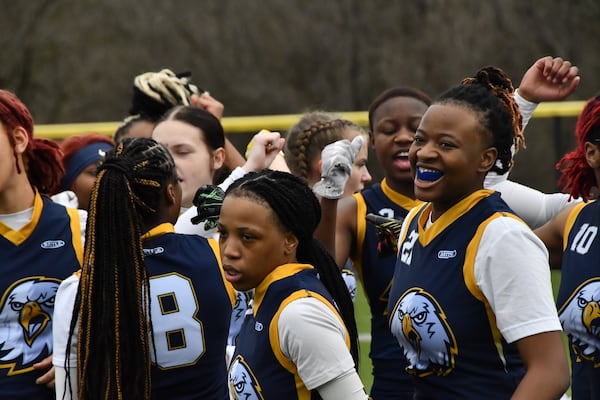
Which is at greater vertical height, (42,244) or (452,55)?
(42,244)

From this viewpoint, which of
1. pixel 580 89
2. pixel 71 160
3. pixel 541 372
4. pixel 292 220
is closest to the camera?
pixel 541 372

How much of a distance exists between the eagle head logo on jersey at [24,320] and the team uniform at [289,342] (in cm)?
81

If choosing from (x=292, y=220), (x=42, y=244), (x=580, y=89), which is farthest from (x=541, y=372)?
(x=580, y=89)

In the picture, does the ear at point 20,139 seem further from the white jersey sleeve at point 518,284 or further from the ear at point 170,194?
the white jersey sleeve at point 518,284

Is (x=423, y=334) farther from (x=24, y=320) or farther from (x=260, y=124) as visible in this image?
(x=260, y=124)

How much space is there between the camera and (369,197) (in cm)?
517

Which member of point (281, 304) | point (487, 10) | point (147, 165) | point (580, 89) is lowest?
point (580, 89)

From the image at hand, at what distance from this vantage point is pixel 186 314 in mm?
3898

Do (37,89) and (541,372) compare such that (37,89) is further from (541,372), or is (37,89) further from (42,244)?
(541,372)

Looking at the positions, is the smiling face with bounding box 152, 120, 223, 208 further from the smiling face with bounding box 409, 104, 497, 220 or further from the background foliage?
the background foliage

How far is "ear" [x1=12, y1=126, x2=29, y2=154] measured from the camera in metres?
4.44

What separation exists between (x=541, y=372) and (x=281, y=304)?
760 mm

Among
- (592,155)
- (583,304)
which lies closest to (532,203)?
(592,155)

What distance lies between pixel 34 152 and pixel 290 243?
1252mm
